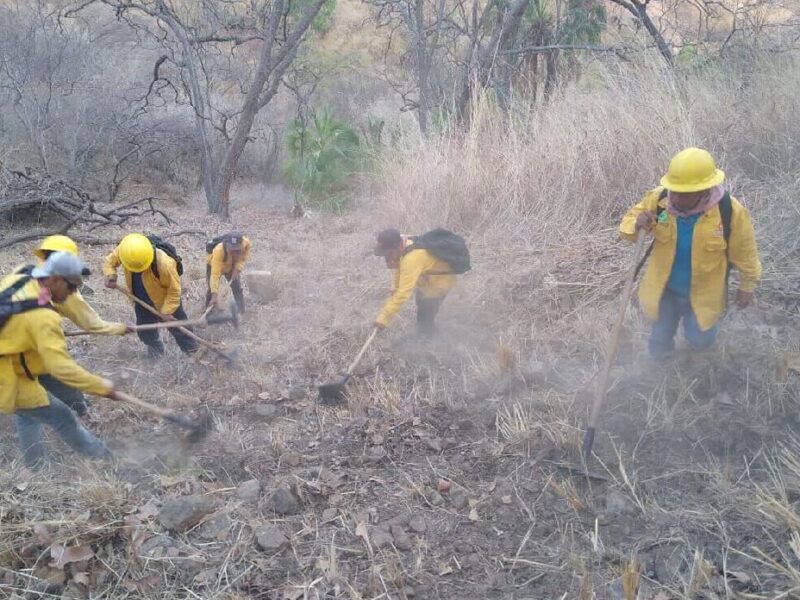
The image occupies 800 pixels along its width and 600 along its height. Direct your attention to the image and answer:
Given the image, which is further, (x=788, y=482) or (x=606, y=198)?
(x=606, y=198)

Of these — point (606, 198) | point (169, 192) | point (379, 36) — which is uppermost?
point (379, 36)

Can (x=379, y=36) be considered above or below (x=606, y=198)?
above

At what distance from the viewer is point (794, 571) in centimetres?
241

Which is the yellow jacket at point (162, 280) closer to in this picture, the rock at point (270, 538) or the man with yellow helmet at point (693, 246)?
the rock at point (270, 538)

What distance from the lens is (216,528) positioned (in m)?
3.20

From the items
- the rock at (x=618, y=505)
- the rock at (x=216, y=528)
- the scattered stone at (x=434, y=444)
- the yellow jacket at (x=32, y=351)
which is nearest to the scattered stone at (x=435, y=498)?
the scattered stone at (x=434, y=444)

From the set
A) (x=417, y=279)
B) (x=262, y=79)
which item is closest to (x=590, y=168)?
(x=417, y=279)

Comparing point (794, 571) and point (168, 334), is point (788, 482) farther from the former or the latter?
point (168, 334)

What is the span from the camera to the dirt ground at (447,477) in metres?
2.85

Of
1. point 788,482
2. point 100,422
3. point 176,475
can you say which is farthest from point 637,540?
point 100,422

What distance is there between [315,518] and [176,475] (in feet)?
3.10

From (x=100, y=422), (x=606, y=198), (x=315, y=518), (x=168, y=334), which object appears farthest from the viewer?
(x=606, y=198)

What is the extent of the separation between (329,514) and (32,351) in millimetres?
1881

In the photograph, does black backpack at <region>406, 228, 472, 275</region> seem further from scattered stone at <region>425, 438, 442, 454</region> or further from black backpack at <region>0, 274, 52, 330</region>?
black backpack at <region>0, 274, 52, 330</region>
